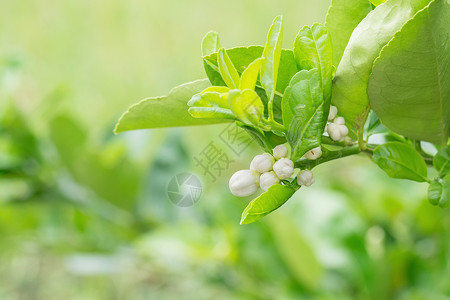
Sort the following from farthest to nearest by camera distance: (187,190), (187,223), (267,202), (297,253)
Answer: (187,223)
(297,253)
(187,190)
(267,202)

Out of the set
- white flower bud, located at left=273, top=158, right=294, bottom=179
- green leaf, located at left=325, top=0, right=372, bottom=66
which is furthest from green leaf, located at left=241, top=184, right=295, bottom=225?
green leaf, located at left=325, top=0, right=372, bottom=66

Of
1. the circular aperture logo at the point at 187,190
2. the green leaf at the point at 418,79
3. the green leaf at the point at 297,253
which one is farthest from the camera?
the green leaf at the point at 297,253

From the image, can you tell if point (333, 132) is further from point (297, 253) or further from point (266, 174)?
point (297, 253)

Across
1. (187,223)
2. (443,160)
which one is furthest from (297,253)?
(443,160)

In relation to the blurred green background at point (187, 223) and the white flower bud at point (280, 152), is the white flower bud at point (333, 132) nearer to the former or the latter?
the white flower bud at point (280, 152)

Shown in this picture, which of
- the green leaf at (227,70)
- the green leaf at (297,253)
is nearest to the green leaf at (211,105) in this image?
the green leaf at (227,70)

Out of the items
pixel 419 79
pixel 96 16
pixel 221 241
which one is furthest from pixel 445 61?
pixel 96 16
